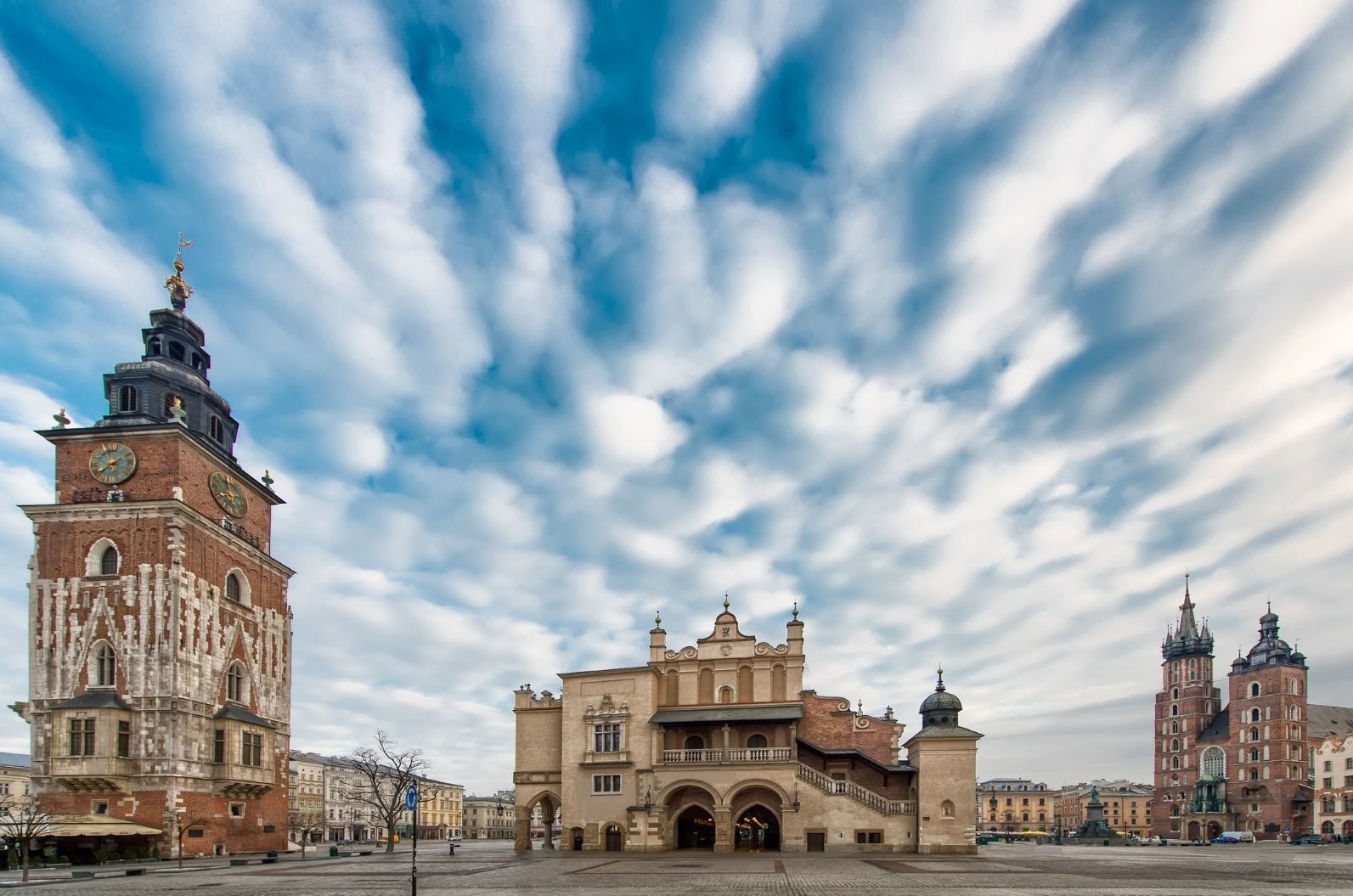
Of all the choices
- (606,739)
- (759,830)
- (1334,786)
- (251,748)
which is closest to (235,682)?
(251,748)

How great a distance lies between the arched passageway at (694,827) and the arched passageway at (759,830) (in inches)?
72.2

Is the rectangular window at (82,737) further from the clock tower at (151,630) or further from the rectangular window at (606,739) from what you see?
the rectangular window at (606,739)

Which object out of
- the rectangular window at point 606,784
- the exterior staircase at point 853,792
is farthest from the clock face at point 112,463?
the exterior staircase at point 853,792

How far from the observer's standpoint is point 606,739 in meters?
52.8

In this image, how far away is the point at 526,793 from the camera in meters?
54.7

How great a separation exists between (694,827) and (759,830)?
4.02 meters

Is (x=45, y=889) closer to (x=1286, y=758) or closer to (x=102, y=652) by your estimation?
(x=102, y=652)

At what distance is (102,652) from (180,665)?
436cm

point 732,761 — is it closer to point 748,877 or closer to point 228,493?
point 748,877

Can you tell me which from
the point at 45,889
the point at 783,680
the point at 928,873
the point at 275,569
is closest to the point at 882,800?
the point at 783,680

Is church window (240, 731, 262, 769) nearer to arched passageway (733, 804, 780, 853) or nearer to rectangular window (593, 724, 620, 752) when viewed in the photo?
rectangular window (593, 724, 620, 752)

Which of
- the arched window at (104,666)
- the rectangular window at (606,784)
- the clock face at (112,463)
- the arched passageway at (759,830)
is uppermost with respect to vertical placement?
the clock face at (112,463)

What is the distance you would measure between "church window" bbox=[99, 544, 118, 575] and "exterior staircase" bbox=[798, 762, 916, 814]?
40746 mm

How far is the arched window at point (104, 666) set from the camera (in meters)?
47.5
